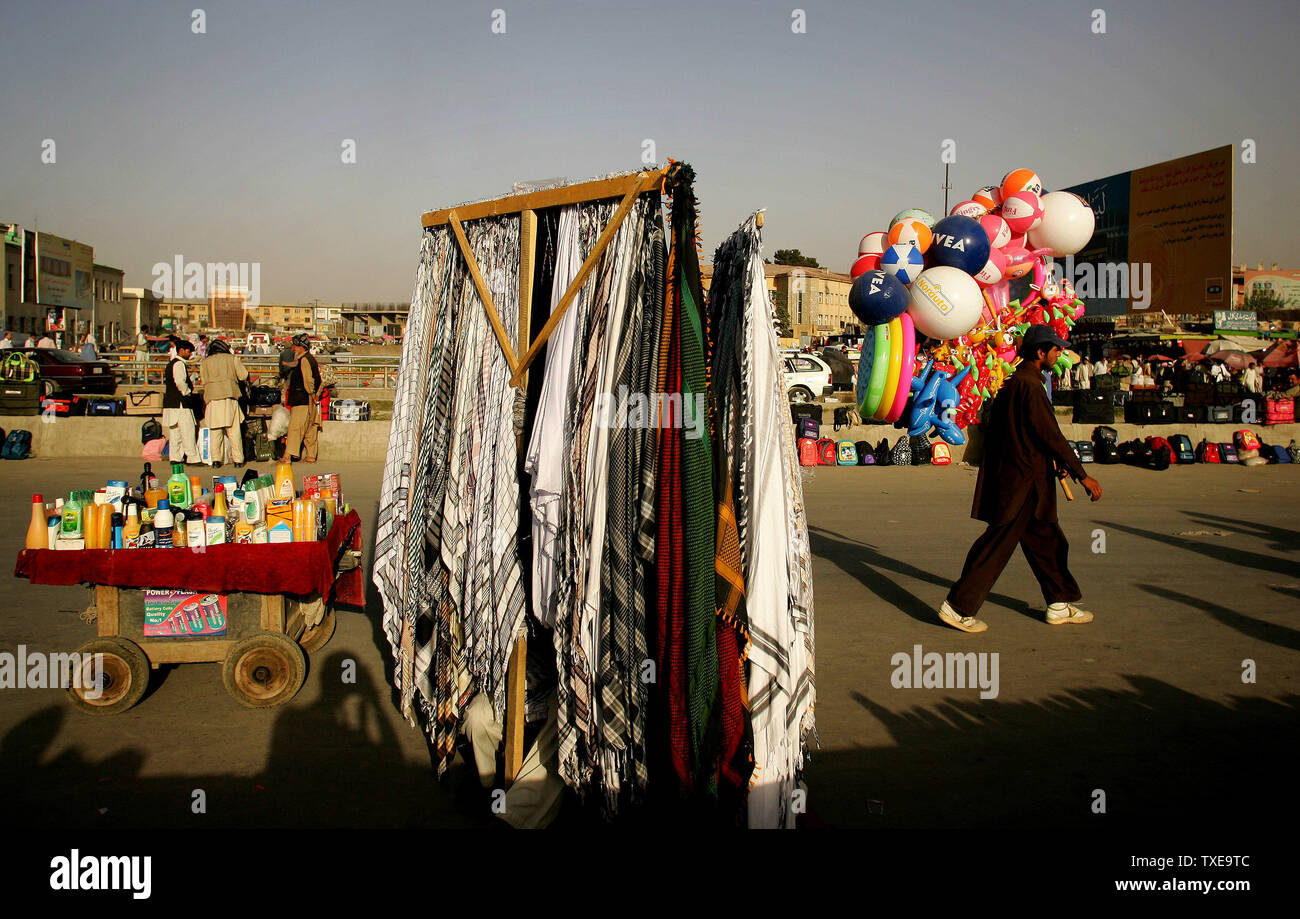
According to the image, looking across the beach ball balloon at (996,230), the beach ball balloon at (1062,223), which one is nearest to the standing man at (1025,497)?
the beach ball balloon at (996,230)

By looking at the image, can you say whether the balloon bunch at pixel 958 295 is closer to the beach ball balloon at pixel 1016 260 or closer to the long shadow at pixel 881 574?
the beach ball balloon at pixel 1016 260

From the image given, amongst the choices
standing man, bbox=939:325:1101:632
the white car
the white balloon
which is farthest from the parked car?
standing man, bbox=939:325:1101:632

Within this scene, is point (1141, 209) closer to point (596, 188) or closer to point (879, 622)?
point (879, 622)

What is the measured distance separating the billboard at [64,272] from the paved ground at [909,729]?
2517 inches

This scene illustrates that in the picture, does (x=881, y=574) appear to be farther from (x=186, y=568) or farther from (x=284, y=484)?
(x=186, y=568)

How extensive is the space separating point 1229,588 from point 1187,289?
26.4 metres

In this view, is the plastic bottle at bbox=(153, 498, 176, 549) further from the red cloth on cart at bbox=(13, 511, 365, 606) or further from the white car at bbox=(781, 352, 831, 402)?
the white car at bbox=(781, 352, 831, 402)

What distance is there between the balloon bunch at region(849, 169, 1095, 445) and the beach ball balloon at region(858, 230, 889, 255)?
2 centimetres

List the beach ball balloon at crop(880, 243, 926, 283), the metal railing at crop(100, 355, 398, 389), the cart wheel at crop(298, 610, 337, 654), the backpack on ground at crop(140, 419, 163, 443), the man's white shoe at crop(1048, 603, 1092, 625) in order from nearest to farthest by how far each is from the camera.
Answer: the cart wheel at crop(298, 610, 337, 654) → the man's white shoe at crop(1048, 603, 1092, 625) → the beach ball balloon at crop(880, 243, 926, 283) → the backpack on ground at crop(140, 419, 163, 443) → the metal railing at crop(100, 355, 398, 389)

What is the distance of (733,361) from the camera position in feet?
10.9

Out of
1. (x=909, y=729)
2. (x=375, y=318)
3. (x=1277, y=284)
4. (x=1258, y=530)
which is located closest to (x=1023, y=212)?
(x=1258, y=530)

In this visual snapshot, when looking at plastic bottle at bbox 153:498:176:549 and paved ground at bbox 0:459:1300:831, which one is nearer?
paved ground at bbox 0:459:1300:831

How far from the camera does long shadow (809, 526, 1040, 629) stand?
6602 millimetres

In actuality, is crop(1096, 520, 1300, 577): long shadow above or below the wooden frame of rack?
below
